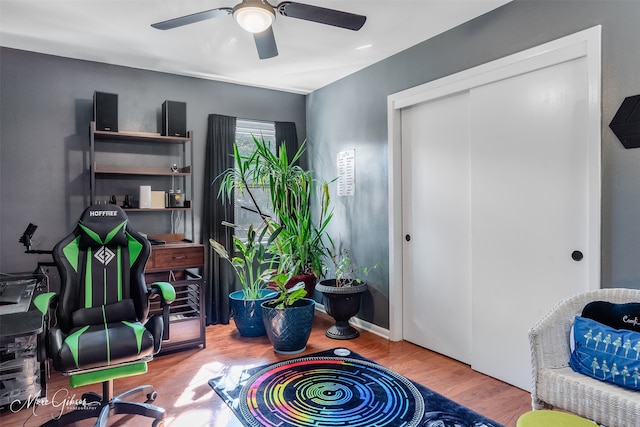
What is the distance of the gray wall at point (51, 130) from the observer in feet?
10.9

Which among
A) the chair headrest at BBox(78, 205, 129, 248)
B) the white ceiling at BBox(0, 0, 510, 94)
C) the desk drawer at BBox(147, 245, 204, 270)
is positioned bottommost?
the desk drawer at BBox(147, 245, 204, 270)

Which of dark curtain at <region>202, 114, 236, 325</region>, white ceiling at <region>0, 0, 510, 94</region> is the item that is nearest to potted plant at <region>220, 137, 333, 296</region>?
dark curtain at <region>202, 114, 236, 325</region>

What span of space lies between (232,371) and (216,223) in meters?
1.63

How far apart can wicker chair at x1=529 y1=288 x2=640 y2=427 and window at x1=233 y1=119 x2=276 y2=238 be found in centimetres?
299

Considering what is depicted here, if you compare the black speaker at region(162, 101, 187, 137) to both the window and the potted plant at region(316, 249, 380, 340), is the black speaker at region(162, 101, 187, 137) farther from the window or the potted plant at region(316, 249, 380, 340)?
the potted plant at region(316, 249, 380, 340)

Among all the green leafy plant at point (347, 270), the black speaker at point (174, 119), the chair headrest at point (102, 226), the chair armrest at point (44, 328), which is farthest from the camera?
the green leafy plant at point (347, 270)

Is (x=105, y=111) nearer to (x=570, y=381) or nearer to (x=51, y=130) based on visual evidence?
(x=51, y=130)

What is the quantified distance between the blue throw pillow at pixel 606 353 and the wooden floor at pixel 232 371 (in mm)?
587

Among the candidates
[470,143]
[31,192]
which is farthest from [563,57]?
[31,192]

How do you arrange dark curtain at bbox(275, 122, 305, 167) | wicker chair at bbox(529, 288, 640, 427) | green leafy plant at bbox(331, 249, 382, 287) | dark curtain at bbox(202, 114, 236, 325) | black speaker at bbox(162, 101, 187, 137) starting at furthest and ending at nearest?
dark curtain at bbox(275, 122, 305, 167) → dark curtain at bbox(202, 114, 236, 325) → green leafy plant at bbox(331, 249, 382, 287) → black speaker at bbox(162, 101, 187, 137) → wicker chair at bbox(529, 288, 640, 427)

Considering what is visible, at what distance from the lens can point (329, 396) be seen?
2.55 m

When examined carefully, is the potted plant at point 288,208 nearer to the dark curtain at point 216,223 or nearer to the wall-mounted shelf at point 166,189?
the dark curtain at point 216,223

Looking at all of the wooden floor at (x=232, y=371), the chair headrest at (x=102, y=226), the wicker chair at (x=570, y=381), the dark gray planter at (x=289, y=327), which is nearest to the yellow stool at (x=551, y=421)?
the wicker chair at (x=570, y=381)

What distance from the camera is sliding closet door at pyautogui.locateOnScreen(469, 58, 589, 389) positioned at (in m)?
2.37
